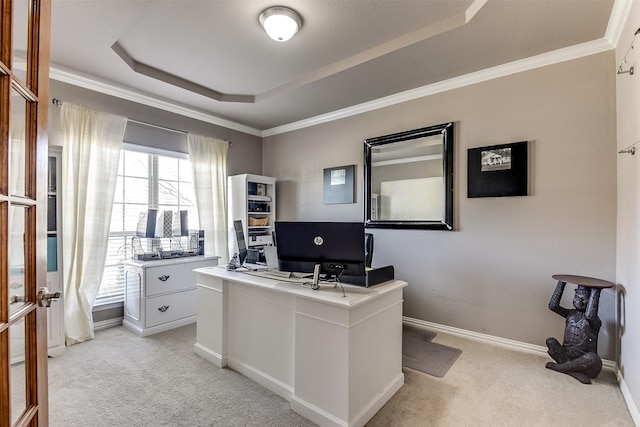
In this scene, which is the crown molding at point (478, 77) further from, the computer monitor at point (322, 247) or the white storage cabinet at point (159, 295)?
the white storage cabinet at point (159, 295)

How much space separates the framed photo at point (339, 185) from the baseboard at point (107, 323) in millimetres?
2838

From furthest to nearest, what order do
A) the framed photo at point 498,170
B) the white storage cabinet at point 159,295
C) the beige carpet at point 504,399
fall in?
the white storage cabinet at point 159,295 < the framed photo at point 498,170 < the beige carpet at point 504,399

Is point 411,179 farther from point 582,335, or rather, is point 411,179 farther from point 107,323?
point 107,323

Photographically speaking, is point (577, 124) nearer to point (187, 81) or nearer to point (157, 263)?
point (187, 81)

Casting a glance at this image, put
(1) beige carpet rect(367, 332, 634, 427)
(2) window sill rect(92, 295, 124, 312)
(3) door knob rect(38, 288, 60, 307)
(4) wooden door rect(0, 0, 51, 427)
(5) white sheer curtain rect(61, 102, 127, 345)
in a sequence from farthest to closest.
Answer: (2) window sill rect(92, 295, 124, 312)
(5) white sheer curtain rect(61, 102, 127, 345)
(1) beige carpet rect(367, 332, 634, 427)
(3) door knob rect(38, 288, 60, 307)
(4) wooden door rect(0, 0, 51, 427)

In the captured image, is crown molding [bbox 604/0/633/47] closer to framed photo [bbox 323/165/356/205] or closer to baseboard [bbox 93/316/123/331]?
framed photo [bbox 323/165/356/205]

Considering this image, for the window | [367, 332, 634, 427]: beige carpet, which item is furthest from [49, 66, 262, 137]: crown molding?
[367, 332, 634, 427]: beige carpet

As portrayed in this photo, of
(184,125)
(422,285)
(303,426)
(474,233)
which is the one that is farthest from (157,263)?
(474,233)

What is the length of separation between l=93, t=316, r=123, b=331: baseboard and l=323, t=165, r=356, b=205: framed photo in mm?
2838

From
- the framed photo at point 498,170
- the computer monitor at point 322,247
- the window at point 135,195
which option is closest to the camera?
the computer monitor at point 322,247

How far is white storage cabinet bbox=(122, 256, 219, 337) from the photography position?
3.18 metres

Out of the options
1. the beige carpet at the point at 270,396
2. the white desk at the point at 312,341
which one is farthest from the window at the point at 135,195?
the white desk at the point at 312,341

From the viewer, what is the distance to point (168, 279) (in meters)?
3.35

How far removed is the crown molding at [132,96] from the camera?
9.84 feet
